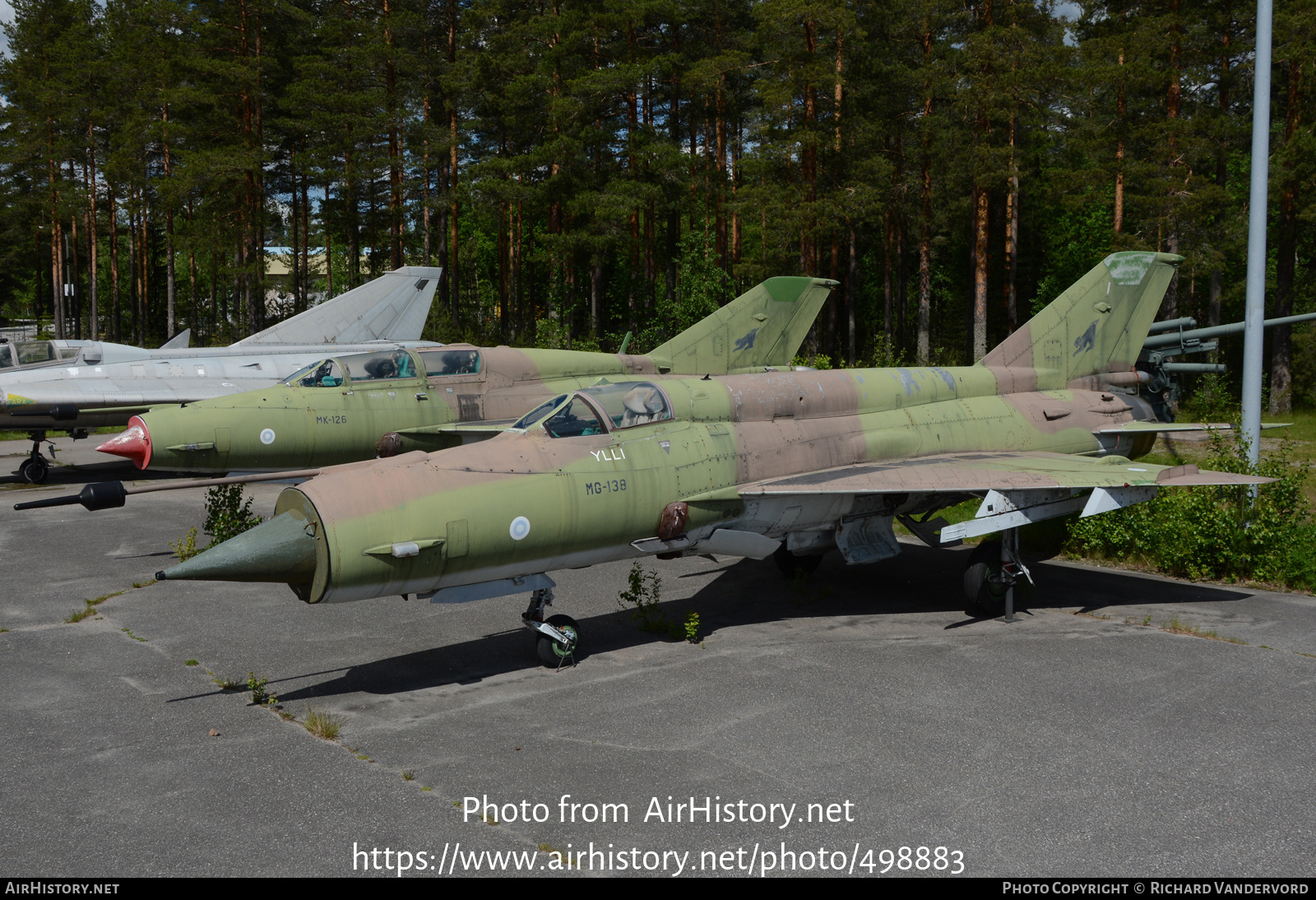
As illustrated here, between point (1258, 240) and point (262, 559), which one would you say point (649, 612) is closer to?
point (262, 559)

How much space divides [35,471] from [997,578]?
19.8 meters

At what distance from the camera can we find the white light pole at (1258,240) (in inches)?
457

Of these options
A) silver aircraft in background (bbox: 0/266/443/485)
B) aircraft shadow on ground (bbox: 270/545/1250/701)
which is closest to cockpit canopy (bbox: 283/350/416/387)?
silver aircraft in background (bbox: 0/266/443/485)

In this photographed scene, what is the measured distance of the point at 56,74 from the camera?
167 ft

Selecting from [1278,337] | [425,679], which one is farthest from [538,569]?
[1278,337]

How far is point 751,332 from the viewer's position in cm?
1736

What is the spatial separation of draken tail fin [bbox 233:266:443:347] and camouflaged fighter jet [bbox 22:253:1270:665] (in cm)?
1357

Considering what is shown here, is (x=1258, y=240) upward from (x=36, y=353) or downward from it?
upward

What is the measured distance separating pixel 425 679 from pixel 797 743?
3.40m

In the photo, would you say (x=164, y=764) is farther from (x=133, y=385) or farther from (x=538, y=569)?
(x=133, y=385)

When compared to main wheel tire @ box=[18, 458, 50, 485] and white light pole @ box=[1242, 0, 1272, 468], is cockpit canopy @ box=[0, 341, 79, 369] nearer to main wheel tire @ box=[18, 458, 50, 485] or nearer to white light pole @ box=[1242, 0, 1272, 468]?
main wheel tire @ box=[18, 458, 50, 485]

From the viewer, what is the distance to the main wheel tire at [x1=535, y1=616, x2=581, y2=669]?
832 centimetres

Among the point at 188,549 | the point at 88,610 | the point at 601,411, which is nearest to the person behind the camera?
the point at 601,411

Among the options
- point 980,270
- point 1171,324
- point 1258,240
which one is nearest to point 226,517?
point 1258,240
